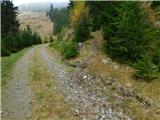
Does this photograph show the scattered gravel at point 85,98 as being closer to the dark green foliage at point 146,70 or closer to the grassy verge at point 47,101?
the grassy verge at point 47,101

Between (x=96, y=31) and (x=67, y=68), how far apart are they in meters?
12.8

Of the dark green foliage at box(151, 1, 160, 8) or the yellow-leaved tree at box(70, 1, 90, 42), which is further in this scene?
the yellow-leaved tree at box(70, 1, 90, 42)

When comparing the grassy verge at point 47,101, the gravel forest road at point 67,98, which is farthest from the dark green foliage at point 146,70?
the grassy verge at point 47,101

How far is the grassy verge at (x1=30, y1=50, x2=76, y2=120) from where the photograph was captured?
16794 mm

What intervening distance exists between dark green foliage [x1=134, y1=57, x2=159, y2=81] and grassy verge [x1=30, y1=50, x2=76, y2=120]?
6855 mm

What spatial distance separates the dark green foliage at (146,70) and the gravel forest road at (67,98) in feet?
12.9

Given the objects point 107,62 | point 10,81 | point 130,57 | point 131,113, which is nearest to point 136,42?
point 130,57

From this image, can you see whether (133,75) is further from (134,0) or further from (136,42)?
(134,0)

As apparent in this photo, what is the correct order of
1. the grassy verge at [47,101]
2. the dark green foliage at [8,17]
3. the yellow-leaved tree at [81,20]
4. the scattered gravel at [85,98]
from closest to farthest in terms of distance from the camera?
the grassy verge at [47,101] < the scattered gravel at [85,98] < the yellow-leaved tree at [81,20] < the dark green foliage at [8,17]

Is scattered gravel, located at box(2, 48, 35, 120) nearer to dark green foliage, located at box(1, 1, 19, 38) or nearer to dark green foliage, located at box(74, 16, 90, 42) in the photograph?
dark green foliage, located at box(74, 16, 90, 42)

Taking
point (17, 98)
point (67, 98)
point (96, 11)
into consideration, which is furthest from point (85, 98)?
point (96, 11)

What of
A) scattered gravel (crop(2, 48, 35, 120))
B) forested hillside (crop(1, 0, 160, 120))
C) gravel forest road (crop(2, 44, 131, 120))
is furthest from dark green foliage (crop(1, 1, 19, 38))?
gravel forest road (crop(2, 44, 131, 120))

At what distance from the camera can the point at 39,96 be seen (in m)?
19.8

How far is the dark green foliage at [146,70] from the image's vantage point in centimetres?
2322
